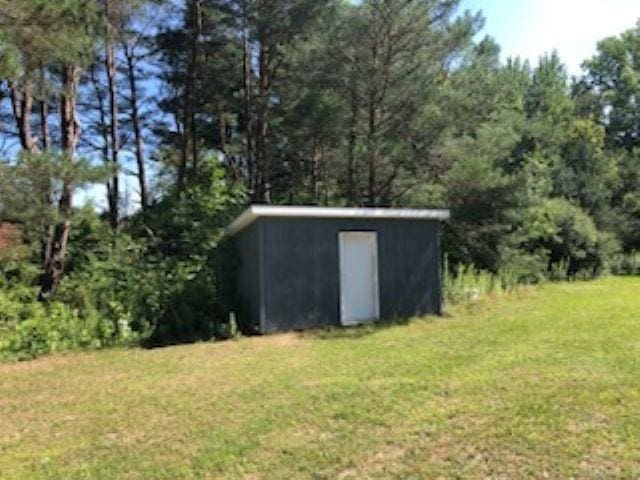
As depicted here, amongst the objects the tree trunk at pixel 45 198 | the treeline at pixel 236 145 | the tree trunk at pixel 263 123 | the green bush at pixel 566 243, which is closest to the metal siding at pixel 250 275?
the treeline at pixel 236 145

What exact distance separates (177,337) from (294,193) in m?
9.28

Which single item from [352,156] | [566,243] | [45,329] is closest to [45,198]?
[45,329]

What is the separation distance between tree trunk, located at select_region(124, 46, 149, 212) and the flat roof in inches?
370

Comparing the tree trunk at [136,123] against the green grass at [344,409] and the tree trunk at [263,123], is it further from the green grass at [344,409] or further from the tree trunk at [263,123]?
the green grass at [344,409]

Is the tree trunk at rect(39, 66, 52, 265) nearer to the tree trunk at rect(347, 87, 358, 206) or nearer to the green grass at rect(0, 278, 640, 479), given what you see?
the green grass at rect(0, 278, 640, 479)

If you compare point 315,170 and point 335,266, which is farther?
point 315,170

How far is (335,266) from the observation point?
1042 cm

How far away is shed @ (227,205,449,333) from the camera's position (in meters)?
9.89

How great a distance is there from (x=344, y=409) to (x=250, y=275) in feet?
19.1

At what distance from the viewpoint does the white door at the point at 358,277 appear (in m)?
10.5

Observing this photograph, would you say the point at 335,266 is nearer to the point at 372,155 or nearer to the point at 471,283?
the point at 471,283

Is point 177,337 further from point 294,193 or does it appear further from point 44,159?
point 294,193

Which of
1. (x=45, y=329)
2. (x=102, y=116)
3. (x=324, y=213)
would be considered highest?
(x=102, y=116)

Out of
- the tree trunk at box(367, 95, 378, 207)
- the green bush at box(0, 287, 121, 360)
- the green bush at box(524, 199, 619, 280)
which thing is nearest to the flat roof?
the green bush at box(0, 287, 121, 360)
